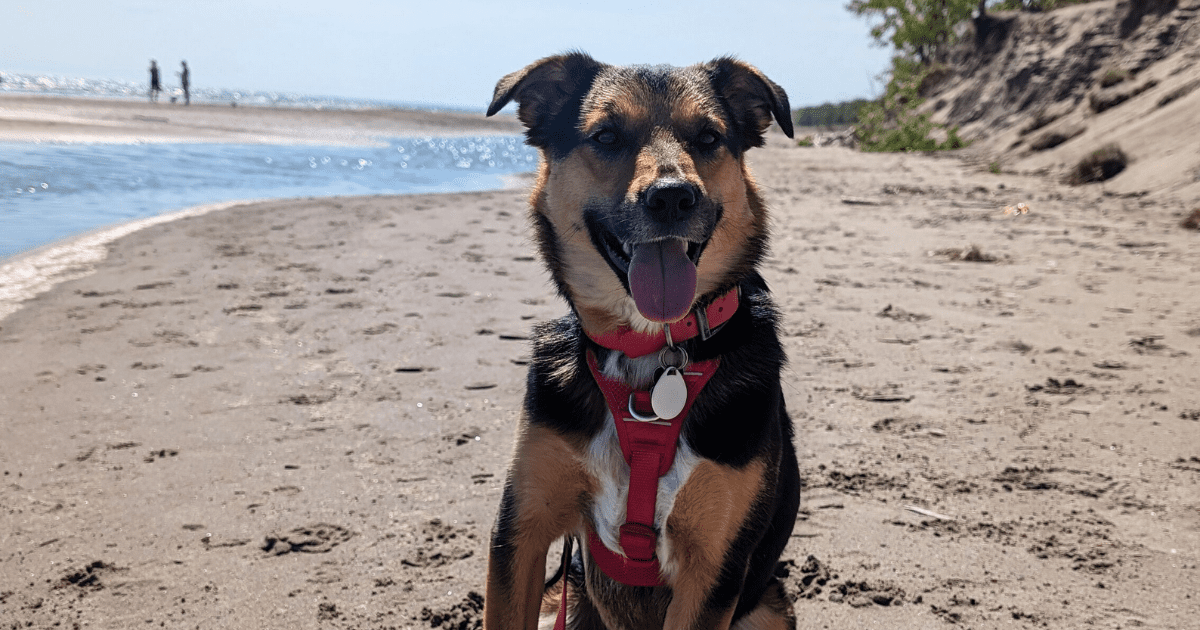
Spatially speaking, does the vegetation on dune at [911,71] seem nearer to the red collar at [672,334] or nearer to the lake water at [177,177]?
the lake water at [177,177]

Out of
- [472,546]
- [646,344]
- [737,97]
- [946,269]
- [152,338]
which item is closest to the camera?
[646,344]

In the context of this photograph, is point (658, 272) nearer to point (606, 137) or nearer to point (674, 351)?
point (674, 351)

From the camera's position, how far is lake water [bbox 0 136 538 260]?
1153cm

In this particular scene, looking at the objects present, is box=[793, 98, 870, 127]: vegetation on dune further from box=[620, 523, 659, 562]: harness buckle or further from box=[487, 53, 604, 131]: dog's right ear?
box=[620, 523, 659, 562]: harness buckle

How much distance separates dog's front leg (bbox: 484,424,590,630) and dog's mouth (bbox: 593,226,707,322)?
522mm

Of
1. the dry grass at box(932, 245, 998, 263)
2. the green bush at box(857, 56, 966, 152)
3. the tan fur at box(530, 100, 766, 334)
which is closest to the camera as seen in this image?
the tan fur at box(530, 100, 766, 334)

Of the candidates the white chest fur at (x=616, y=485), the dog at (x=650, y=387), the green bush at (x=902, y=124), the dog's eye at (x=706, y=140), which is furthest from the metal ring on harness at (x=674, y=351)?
the green bush at (x=902, y=124)

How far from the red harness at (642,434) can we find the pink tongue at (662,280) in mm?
92

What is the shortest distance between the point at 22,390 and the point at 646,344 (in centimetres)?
439

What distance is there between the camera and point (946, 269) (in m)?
8.62

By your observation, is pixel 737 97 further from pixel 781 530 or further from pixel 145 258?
pixel 145 258

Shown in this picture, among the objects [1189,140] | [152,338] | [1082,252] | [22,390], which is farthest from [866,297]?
[1189,140]

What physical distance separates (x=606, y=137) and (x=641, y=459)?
4.11ft

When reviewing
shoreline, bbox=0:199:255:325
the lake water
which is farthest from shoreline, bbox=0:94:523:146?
shoreline, bbox=0:199:255:325
